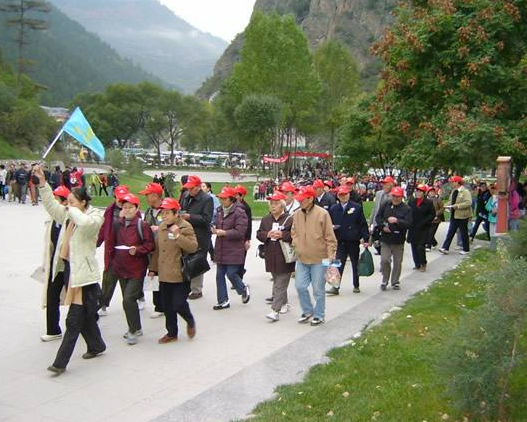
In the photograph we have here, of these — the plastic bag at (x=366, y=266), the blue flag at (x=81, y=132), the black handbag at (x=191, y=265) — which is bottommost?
the plastic bag at (x=366, y=266)

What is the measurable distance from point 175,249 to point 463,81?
31.6 ft

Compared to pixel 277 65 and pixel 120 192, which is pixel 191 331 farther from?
pixel 277 65

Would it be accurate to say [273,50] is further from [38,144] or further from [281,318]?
[281,318]

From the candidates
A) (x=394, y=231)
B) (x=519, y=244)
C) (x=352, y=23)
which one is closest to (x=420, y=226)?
(x=394, y=231)

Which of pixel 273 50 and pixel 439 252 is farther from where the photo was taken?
pixel 273 50

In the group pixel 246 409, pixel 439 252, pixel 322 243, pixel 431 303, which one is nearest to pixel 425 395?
pixel 246 409

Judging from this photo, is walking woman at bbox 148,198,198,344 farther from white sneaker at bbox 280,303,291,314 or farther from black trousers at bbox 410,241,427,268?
black trousers at bbox 410,241,427,268

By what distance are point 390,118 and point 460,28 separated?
280 cm

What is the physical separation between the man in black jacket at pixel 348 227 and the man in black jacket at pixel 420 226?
207 cm

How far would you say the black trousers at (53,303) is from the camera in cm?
676

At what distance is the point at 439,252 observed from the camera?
14703 millimetres

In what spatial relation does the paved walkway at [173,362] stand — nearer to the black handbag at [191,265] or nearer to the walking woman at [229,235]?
the walking woman at [229,235]

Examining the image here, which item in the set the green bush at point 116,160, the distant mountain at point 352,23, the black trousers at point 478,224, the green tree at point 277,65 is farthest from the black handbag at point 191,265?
the distant mountain at point 352,23

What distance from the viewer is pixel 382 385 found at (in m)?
5.61
